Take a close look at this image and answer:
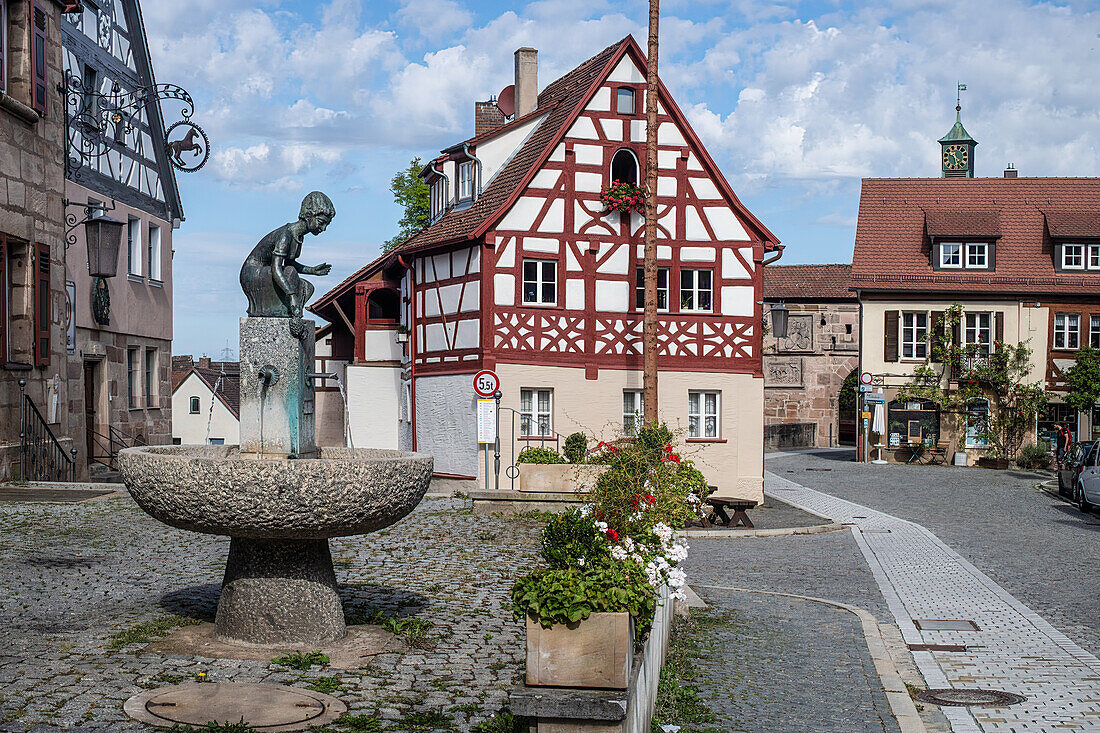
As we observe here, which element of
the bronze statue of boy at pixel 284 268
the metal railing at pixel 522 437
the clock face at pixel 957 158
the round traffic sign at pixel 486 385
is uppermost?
the clock face at pixel 957 158

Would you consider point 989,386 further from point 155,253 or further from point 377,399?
point 155,253

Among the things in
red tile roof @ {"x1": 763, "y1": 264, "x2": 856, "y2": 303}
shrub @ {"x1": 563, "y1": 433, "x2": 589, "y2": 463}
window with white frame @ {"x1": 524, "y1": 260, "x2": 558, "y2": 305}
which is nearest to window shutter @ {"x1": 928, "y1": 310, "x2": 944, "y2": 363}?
red tile roof @ {"x1": 763, "y1": 264, "x2": 856, "y2": 303}

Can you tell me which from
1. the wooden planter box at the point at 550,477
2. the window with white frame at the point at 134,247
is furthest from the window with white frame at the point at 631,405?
the window with white frame at the point at 134,247

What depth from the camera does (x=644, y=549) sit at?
6.41m

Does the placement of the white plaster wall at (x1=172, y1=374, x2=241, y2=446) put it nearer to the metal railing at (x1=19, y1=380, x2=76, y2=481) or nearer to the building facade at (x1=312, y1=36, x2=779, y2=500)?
the building facade at (x1=312, y1=36, x2=779, y2=500)

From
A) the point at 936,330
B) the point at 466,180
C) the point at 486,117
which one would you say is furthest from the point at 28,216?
the point at 936,330

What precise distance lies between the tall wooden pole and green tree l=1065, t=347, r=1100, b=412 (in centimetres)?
1963

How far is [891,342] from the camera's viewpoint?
40.9 meters

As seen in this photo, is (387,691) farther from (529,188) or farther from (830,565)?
(529,188)

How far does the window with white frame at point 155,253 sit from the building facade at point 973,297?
2441 centimetres

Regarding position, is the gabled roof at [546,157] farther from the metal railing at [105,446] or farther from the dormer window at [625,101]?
the metal railing at [105,446]

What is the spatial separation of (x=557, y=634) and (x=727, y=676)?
10.8ft

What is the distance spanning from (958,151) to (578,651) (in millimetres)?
75851

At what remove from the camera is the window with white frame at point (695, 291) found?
2681 cm
